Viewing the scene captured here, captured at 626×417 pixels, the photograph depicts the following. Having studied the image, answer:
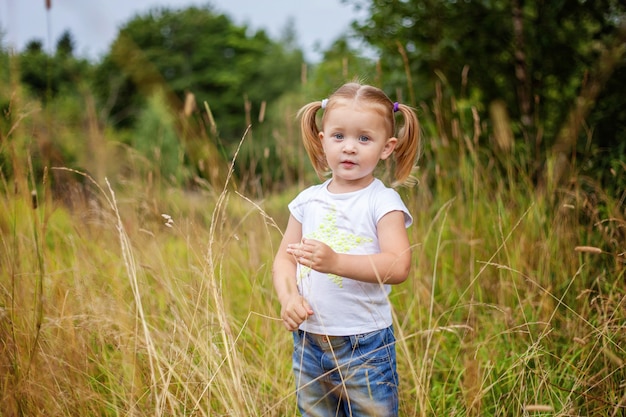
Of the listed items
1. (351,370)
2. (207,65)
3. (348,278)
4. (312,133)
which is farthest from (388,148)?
(207,65)

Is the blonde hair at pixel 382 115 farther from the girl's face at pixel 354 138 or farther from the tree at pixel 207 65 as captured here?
the tree at pixel 207 65

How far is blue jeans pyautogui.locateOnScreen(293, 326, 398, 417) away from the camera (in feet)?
5.35

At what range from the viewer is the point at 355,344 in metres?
1.61

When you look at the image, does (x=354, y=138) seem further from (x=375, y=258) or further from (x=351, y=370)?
(x=351, y=370)

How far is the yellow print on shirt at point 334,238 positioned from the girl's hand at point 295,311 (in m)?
0.10

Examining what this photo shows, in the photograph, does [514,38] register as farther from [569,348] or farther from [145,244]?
[145,244]

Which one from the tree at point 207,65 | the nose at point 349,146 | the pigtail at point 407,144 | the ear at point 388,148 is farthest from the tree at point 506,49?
the tree at point 207,65

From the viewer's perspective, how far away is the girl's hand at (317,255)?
1438mm

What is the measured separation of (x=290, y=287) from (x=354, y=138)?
0.47 meters

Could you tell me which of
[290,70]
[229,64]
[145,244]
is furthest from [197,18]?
[145,244]

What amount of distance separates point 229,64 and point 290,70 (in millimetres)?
3689

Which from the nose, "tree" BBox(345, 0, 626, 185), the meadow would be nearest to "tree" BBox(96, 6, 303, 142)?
"tree" BBox(345, 0, 626, 185)

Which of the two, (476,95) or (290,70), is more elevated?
(290,70)

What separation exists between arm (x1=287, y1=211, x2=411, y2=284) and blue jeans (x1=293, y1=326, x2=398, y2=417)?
0.72 ft
